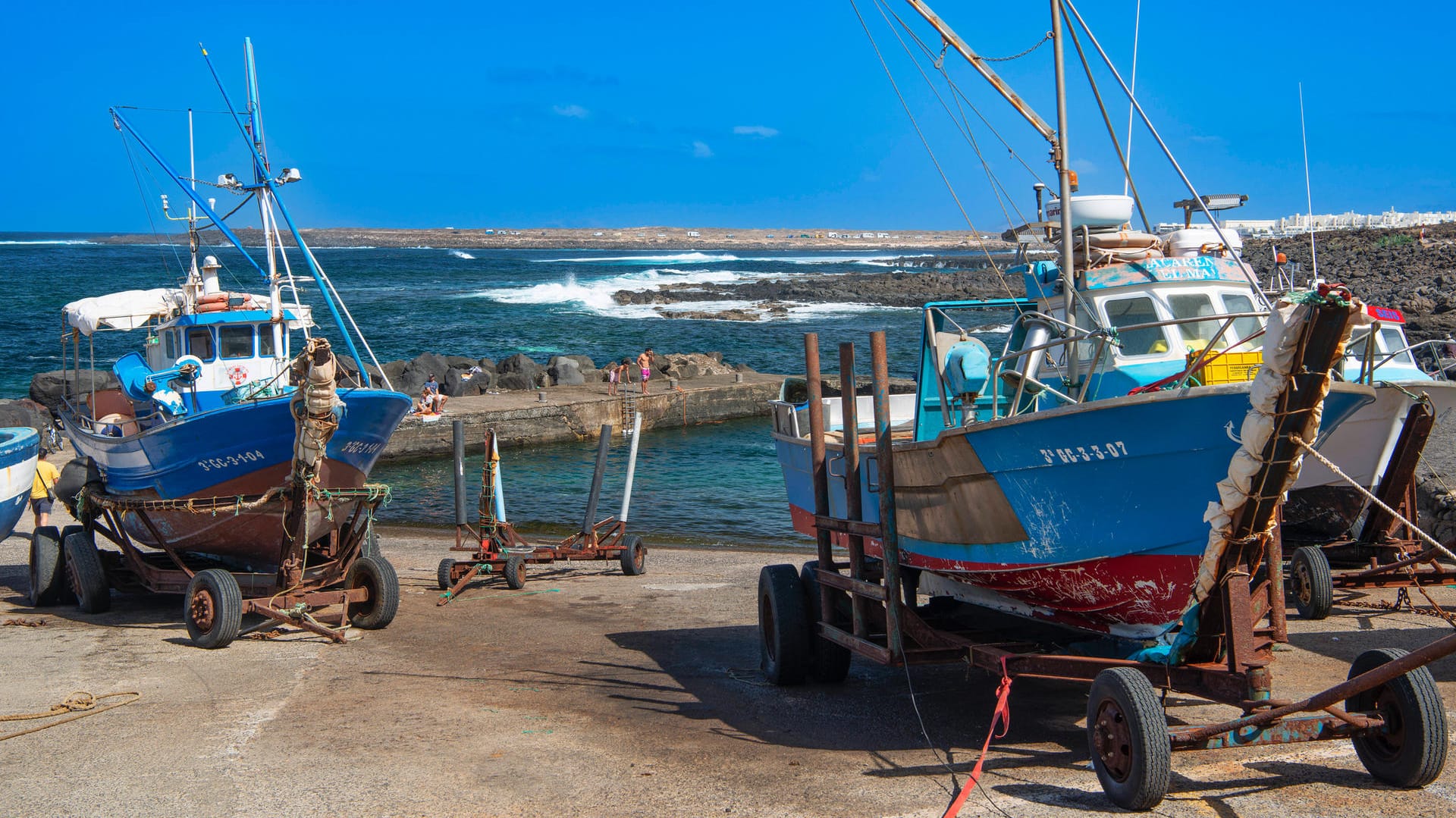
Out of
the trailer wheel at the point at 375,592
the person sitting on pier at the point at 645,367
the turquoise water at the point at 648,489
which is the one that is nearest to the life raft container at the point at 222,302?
the trailer wheel at the point at 375,592

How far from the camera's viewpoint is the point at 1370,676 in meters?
5.15

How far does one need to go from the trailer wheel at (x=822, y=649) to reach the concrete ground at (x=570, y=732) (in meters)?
0.14

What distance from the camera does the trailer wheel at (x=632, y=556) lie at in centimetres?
1399

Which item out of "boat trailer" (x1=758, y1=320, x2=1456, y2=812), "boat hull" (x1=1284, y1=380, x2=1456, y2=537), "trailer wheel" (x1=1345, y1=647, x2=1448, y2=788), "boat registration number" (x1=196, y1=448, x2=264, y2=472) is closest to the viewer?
"boat trailer" (x1=758, y1=320, x2=1456, y2=812)

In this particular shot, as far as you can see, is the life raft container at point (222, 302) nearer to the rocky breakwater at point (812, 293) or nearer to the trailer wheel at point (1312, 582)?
the trailer wheel at point (1312, 582)

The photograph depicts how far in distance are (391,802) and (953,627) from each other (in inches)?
151

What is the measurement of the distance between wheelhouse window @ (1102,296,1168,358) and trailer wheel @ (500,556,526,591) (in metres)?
6.95

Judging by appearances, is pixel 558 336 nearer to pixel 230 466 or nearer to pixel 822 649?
pixel 230 466

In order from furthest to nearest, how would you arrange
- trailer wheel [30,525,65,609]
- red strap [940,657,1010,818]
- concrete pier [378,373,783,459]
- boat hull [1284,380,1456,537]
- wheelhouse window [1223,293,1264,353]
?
concrete pier [378,373,783,459]
trailer wheel [30,525,65,609]
wheelhouse window [1223,293,1264,353]
boat hull [1284,380,1456,537]
red strap [940,657,1010,818]

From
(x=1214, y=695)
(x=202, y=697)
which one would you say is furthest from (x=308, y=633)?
(x=1214, y=695)

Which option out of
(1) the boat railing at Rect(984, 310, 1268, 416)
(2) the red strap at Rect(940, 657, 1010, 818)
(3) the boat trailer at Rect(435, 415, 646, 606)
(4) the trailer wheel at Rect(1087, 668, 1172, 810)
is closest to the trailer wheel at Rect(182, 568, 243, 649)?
(3) the boat trailer at Rect(435, 415, 646, 606)

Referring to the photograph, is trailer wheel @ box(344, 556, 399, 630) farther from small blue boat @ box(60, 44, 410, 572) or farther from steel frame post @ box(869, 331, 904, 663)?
steel frame post @ box(869, 331, 904, 663)

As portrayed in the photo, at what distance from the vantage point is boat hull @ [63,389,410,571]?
434 inches

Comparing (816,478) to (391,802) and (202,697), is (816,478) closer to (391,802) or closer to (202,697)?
(391,802)
